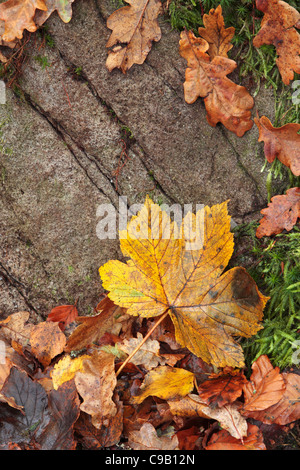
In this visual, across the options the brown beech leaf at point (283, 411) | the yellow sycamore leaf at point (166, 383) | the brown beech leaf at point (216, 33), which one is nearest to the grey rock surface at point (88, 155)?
the brown beech leaf at point (216, 33)

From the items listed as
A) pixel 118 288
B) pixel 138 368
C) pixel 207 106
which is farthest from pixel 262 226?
pixel 138 368

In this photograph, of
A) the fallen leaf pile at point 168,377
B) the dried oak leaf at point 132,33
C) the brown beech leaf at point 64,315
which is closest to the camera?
the fallen leaf pile at point 168,377

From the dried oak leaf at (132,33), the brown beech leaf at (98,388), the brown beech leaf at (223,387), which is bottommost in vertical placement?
the brown beech leaf at (223,387)

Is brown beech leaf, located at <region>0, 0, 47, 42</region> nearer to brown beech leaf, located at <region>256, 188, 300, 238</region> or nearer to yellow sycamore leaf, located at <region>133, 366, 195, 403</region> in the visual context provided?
brown beech leaf, located at <region>256, 188, 300, 238</region>

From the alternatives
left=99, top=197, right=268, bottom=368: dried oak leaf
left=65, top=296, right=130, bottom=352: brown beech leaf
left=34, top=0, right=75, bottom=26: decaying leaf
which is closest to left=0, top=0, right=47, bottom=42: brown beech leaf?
left=34, top=0, right=75, bottom=26: decaying leaf

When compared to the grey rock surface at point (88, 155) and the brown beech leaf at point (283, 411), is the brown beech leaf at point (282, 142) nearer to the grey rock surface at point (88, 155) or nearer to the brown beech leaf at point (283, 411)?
the grey rock surface at point (88, 155)

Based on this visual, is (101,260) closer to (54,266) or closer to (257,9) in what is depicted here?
(54,266)

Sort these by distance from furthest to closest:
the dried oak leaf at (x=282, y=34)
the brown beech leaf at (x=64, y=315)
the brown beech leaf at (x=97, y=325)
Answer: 1. the brown beech leaf at (x=64, y=315)
2. the brown beech leaf at (x=97, y=325)
3. the dried oak leaf at (x=282, y=34)
